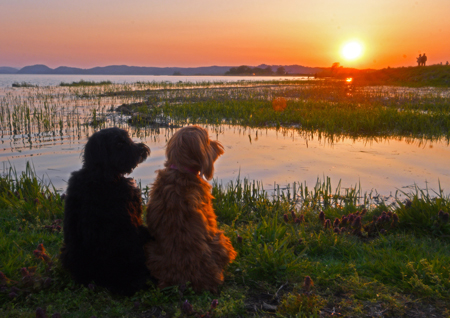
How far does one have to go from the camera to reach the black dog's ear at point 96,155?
2912mm

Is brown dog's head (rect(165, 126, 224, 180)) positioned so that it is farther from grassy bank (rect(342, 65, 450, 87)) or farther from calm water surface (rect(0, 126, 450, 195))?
grassy bank (rect(342, 65, 450, 87))

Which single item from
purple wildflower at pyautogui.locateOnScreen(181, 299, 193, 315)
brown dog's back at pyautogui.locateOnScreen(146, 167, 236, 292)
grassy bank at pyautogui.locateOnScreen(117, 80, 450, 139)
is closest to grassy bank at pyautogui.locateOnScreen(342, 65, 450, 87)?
grassy bank at pyautogui.locateOnScreen(117, 80, 450, 139)

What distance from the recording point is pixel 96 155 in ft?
9.56

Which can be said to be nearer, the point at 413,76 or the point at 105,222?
the point at 105,222

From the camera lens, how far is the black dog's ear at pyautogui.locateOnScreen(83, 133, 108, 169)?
2.91 m

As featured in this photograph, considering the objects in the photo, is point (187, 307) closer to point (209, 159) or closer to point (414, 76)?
point (209, 159)

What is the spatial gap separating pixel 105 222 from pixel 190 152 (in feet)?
3.14

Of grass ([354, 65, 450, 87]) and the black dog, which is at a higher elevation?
grass ([354, 65, 450, 87])

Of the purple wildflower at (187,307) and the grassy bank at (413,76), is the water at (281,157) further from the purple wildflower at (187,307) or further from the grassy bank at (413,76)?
the grassy bank at (413,76)

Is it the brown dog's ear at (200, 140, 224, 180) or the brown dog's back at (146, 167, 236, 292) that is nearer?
the brown dog's back at (146, 167, 236, 292)

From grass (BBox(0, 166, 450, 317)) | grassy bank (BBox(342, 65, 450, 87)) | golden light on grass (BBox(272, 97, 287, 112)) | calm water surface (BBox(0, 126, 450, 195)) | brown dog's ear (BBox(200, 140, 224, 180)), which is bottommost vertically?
grass (BBox(0, 166, 450, 317))

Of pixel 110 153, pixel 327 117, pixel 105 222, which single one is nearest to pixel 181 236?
pixel 105 222

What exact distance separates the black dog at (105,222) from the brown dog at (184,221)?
168mm

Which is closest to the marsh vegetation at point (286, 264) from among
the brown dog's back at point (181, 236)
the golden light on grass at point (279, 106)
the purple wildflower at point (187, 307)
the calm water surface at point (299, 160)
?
the purple wildflower at point (187, 307)
